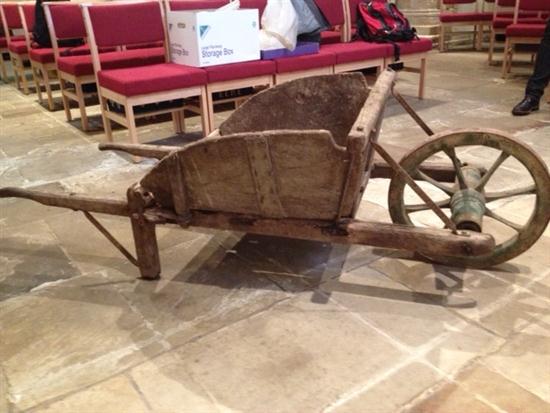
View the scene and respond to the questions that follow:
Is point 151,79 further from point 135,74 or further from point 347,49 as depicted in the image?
point 347,49

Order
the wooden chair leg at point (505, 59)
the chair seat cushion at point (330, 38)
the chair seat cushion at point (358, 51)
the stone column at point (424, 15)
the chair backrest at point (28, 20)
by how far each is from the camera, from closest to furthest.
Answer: the chair seat cushion at point (358, 51)
the chair seat cushion at point (330, 38)
the chair backrest at point (28, 20)
the wooden chair leg at point (505, 59)
the stone column at point (424, 15)

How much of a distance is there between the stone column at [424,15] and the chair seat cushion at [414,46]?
4.03m

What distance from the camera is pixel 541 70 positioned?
4.49m

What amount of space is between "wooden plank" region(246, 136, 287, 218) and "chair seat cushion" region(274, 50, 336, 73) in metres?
2.45

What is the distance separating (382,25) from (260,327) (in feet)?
12.5

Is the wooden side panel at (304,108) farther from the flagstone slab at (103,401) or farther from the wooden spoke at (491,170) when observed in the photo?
the flagstone slab at (103,401)

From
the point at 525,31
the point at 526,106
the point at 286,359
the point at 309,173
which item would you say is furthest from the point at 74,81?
the point at 525,31

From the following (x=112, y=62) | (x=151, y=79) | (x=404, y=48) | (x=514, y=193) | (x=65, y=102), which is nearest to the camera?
(x=514, y=193)

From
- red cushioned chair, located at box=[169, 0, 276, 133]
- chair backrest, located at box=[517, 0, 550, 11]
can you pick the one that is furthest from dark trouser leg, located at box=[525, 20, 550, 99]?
red cushioned chair, located at box=[169, 0, 276, 133]

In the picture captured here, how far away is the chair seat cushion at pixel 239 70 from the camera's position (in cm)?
385

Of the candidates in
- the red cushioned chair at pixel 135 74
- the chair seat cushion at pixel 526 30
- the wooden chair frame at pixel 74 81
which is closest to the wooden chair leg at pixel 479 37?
the chair seat cushion at pixel 526 30

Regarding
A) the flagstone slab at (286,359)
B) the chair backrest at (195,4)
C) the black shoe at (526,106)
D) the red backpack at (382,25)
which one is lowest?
the flagstone slab at (286,359)

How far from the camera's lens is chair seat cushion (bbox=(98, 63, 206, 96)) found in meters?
3.56

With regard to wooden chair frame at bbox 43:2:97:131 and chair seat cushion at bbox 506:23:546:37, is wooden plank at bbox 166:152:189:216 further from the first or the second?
chair seat cushion at bbox 506:23:546:37
